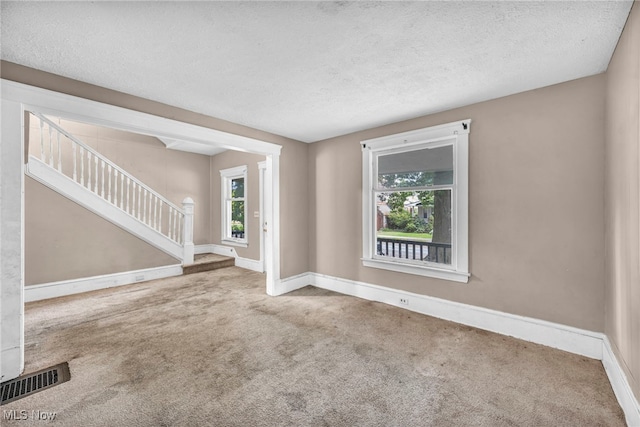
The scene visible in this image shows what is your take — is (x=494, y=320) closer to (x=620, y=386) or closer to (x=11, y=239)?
(x=620, y=386)

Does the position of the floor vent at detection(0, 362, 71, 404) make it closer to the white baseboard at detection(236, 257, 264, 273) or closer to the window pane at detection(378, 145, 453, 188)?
the white baseboard at detection(236, 257, 264, 273)

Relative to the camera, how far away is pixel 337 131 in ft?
13.0

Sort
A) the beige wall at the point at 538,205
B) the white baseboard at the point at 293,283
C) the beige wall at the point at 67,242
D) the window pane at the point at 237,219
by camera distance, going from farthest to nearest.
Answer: the window pane at the point at 237,219
the white baseboard at the point at 293,283
the beige wall at the point at 67,242
the beige wall at the point at 538,205

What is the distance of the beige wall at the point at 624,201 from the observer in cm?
155

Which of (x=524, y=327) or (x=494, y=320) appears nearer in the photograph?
(x=524, y=327)

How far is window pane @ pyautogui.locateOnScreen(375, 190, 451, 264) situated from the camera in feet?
10.7

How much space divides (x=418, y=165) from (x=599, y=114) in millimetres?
1640

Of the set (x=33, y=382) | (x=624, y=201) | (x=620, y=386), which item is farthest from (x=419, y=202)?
(x=33, y=382)

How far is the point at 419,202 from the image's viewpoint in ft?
11.4

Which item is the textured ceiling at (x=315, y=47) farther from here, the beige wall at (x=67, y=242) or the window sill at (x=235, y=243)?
the window sill at (x=235, y=243)

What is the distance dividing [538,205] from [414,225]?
1297 millimetres

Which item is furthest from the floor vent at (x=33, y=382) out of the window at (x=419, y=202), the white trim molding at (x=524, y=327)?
the window at (x=419, y=202)

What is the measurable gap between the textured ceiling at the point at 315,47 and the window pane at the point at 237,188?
3.56 metres

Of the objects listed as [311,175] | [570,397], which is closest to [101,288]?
[311,175]
